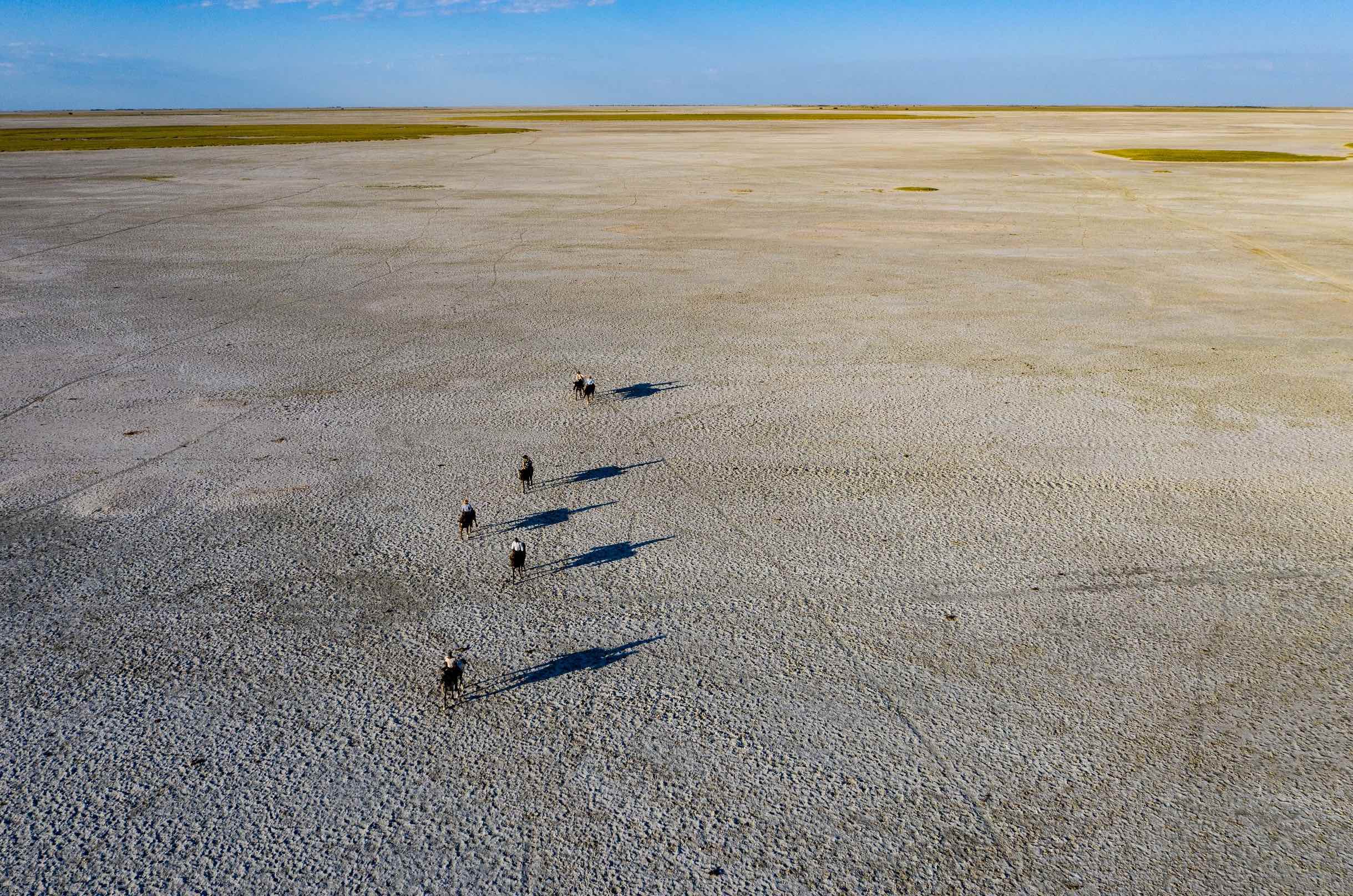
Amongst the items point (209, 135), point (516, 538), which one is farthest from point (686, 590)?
point (209, 135)

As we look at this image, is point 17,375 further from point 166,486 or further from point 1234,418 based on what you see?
point 1234,418

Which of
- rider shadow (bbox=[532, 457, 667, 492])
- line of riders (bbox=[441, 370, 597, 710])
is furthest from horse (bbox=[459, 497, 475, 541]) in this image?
rider shadow (bbox=[532, 457, 667, 492])

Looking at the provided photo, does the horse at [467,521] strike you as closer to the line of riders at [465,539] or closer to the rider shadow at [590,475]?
the line of riders at [465,539]

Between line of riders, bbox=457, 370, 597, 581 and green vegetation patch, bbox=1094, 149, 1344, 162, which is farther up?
green vegetation patch, bbox=1094, 149, 1344, 162

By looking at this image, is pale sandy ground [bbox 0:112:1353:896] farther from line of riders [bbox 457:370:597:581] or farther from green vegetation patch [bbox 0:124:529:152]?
green vegetation patch [bbox 0:124:529:152]

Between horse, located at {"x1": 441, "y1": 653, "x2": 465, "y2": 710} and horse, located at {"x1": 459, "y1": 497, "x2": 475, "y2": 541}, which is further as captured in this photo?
horse, located at {"x1": 459, "y1": 497, "x2": 475, "y2": 541}

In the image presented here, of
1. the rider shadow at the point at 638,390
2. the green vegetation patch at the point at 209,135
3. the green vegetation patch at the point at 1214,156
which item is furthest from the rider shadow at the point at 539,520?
the green vegetation patch at the point at 209,135
